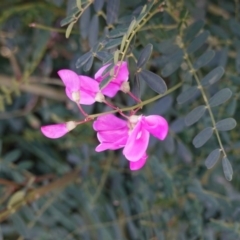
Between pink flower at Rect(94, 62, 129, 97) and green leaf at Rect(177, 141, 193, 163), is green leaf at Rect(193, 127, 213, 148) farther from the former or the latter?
green leaf at Rect(177, 141, 193, 163)

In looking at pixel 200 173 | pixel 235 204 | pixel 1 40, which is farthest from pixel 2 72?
pixel 235 204

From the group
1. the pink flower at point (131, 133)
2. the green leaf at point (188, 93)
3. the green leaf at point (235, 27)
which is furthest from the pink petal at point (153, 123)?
the green leaf at point (235, 27)

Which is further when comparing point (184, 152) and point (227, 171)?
point (184, 152)

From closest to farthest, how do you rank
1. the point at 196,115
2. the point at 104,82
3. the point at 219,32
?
the point at 104,82 → the point at 196,115 → the point at 219,32

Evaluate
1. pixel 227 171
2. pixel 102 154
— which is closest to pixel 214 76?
pixel 227 171

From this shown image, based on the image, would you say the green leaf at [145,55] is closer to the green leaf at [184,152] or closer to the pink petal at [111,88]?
the pink petal at [111,88]

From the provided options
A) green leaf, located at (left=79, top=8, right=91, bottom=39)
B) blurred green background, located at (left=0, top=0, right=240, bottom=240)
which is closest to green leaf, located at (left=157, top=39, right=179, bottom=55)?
blurred green background, located at (left=0, top=0, right=240, bottom=240)

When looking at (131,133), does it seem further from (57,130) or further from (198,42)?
(198,42)
